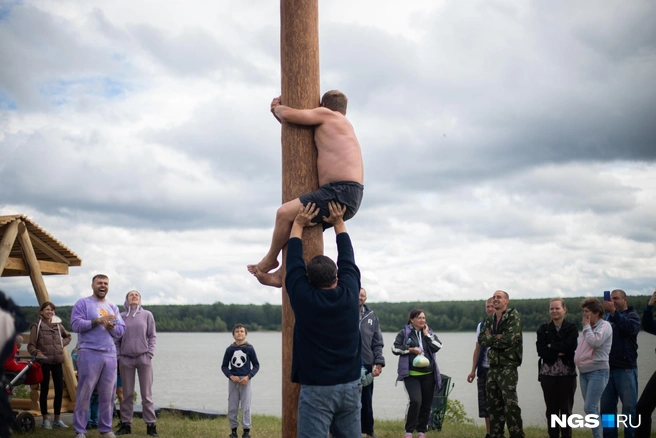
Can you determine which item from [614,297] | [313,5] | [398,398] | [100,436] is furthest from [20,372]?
[398,398]

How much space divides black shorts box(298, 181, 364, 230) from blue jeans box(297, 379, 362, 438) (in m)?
1.07

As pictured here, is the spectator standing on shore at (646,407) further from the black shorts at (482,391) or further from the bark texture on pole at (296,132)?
the bark texture on pole at (296,132)

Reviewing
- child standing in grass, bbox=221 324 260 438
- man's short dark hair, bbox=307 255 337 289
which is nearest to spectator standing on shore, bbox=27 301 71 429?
child standing in grass, bbox=221 324 260 438

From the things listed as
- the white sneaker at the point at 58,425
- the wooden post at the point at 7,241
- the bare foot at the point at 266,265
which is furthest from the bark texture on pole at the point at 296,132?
the wooden post at the point at 7,241

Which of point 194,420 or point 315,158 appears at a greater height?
point 315,158

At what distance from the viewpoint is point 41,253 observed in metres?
11.3

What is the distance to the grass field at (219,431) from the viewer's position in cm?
873

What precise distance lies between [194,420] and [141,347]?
2600mm

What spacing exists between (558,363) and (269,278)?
15.8ft

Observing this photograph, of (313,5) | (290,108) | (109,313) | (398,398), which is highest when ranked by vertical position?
(313,5)

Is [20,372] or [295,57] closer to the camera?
[295,57]

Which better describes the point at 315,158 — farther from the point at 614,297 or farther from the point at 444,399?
the point at 444,399

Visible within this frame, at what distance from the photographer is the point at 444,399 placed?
1007cm

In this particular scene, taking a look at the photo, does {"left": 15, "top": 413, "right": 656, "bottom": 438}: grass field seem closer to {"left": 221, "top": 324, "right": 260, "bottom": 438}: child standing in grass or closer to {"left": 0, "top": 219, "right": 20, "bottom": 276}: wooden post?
{"left": 221, "top": 324, "right": 260, "bottom": 438}: child standing in grass
